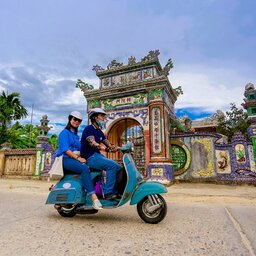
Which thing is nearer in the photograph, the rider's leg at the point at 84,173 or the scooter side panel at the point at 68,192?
the rider's leg at the point at 84,173

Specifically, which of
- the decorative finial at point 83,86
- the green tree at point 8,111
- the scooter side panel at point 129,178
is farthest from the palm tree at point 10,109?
the scooter side panel at point 129,178

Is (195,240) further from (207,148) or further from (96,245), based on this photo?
(207,148)

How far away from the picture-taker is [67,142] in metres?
2.99

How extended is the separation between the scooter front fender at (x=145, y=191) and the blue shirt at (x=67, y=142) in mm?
1186

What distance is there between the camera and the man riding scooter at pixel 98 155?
2736 millimetres

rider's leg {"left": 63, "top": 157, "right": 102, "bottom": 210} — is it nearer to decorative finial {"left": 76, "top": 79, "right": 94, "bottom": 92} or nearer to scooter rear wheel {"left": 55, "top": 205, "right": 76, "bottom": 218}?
scooter rear wheel {"left": 55, "top": 205, "right": 76, "bottom": 218}

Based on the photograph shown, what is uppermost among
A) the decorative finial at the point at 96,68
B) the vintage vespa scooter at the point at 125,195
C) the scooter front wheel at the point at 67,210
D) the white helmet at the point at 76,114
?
the decorative finial at the point at 96,68

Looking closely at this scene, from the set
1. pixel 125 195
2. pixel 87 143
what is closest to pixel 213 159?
pixel 125 195

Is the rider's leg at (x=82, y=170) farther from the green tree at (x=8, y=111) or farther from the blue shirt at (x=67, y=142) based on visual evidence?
the green tree at (x=8, y=111)

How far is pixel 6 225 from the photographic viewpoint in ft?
8.10

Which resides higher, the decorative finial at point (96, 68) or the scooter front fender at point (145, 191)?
the decorative finial at point (96, 68)

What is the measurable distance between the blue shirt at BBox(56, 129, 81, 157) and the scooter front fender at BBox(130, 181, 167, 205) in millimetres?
1186

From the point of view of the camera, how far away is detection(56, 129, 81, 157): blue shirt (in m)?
2.95

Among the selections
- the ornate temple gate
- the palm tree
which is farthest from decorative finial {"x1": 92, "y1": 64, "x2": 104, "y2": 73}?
the palm tree
